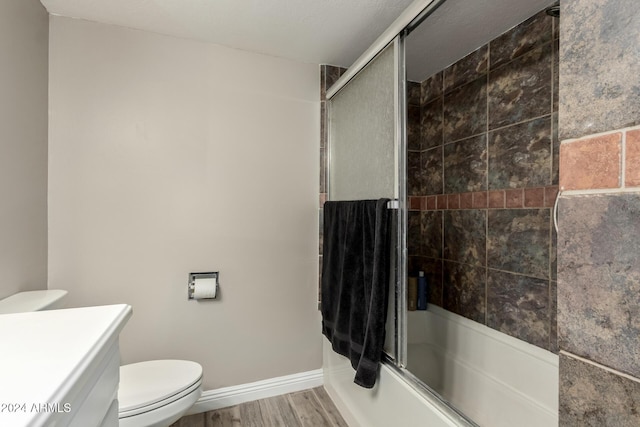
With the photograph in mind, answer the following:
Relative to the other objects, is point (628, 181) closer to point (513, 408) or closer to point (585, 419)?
point (585, 419)

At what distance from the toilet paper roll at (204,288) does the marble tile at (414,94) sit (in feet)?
6.48

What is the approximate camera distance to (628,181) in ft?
1.40

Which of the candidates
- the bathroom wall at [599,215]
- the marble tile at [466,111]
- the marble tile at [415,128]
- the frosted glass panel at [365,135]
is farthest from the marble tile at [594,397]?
the marble tile at [415,128]

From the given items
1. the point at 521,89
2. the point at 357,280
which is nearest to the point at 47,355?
the point at 357,280

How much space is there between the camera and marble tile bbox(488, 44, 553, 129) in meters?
1.52

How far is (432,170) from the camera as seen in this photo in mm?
2297

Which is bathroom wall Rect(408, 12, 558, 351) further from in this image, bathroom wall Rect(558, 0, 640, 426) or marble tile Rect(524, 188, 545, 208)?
bathroom wall Rect(558, 0, 640, 426)

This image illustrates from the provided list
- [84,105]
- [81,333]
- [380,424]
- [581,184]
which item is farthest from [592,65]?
[84,105]

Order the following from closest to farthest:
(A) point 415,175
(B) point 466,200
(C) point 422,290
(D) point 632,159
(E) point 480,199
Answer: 1. (D) point 632,159
2. (E) point 480,199
3. (B) point 466,200
4. (C) point 422,290
5. (A) point 415,175

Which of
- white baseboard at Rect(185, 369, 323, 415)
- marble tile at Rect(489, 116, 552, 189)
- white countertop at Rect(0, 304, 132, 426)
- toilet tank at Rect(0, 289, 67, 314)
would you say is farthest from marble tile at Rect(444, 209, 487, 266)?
toilet tank at Rect(0, 289, 67, 314)

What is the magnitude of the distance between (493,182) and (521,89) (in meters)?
0.52

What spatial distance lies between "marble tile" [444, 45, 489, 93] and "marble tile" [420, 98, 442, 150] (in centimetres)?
14

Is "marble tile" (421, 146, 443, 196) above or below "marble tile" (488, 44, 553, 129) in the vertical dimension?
below

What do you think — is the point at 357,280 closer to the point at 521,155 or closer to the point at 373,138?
the point at 373,138
